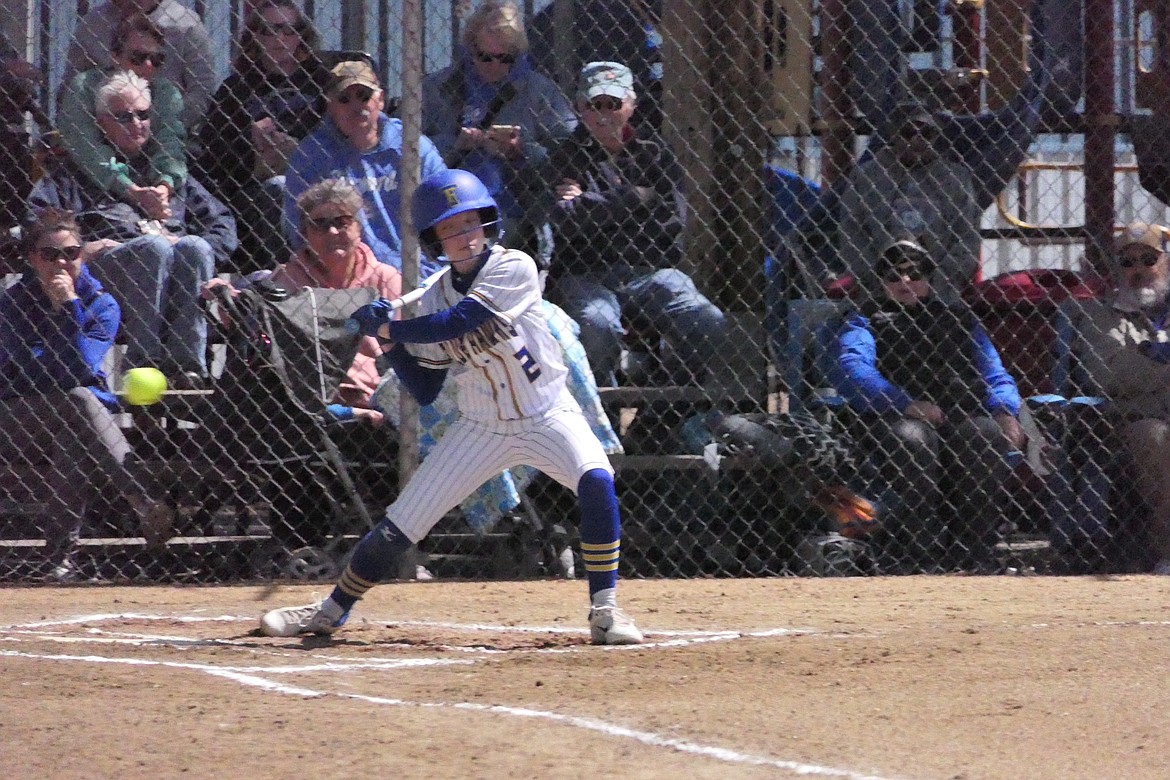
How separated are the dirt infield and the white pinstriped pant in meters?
0.44

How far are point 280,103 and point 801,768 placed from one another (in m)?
4.85

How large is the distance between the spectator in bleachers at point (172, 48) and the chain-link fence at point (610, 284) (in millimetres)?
20

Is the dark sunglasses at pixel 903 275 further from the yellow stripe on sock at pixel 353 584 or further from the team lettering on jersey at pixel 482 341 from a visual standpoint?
the yellow stripe on sock at pixel 353 584

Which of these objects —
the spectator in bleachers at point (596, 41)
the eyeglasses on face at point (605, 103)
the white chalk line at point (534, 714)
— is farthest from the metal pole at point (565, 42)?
the white chalk line at point (534, 714)

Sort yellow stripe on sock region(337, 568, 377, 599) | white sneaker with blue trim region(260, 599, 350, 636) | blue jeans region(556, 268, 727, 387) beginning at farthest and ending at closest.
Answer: blue jeans region(556, 268, 727, 387) < white sneaker with blue trim region(260, 599, 350, 636) < yellow stripe on sock region(337, 568, 377, 599)

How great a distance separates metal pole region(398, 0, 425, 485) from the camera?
6.38 meters

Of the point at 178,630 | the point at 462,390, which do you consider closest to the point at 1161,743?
the point at 462,390

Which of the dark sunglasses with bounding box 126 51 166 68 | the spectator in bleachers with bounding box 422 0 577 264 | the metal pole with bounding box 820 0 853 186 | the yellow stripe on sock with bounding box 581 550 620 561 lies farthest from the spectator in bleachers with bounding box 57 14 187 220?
the yellow stripe on sock with bounding box 581 550 620 561

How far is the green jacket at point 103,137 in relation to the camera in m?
6.93

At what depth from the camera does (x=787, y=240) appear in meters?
7.07

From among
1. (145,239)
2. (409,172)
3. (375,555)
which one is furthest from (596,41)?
(375,555)

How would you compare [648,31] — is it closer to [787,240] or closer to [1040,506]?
[787,240]

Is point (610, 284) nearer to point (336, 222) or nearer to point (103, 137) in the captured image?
point (336, 222)

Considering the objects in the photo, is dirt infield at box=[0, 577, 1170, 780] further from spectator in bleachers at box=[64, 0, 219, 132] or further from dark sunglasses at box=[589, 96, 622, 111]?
spectator in bleachers at box=[64, 0, 219, 132]
